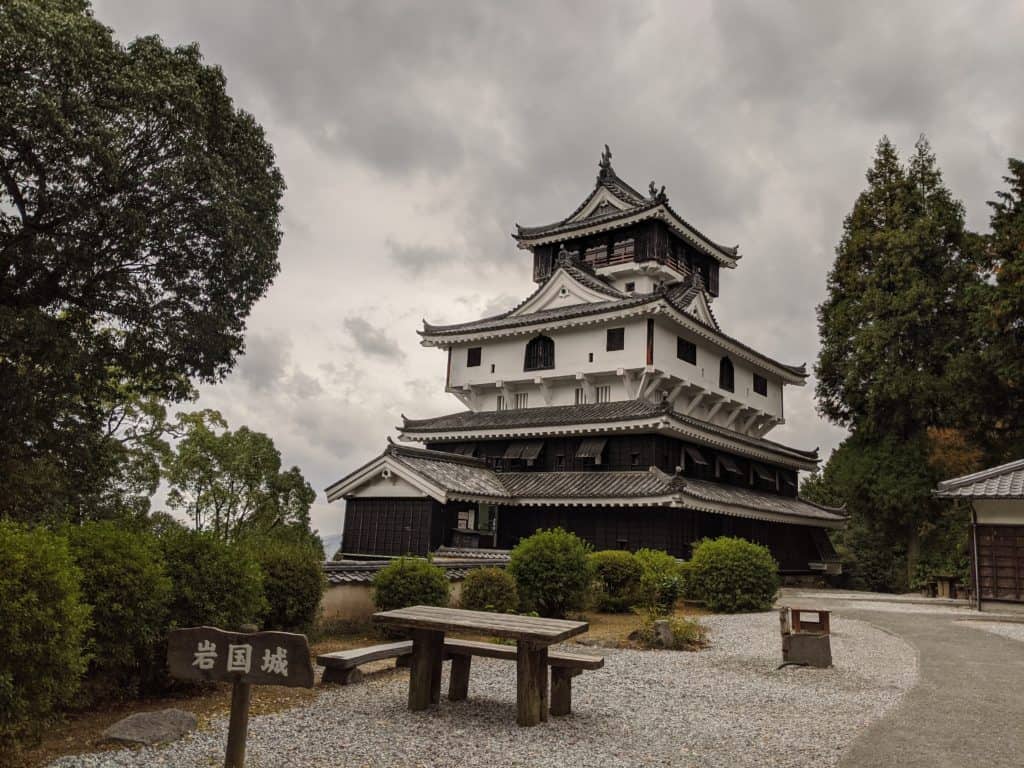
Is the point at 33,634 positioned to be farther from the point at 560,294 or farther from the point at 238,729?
the point at 560,294

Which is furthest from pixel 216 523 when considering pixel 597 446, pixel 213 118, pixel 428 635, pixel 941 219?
pixel 941 219

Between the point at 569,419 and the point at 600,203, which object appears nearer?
the point at 569,419

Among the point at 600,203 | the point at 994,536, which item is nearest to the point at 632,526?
the point at 994,536

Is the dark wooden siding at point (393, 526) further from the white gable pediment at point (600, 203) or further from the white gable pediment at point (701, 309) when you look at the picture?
the white gable pediment at point (600, 203)

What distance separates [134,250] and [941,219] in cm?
3398

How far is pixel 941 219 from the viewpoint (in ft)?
113

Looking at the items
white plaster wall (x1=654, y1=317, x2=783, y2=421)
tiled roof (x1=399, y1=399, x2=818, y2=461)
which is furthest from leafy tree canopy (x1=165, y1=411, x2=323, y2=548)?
white plaster wall (x1=654, y1=317, x2=783, y2=421)

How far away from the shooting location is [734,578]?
1945cm

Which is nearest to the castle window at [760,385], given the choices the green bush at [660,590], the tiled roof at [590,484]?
the tiled roof at [590,484]

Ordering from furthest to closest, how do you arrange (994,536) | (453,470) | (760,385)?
(760,385)
(453,470)
(994,536)

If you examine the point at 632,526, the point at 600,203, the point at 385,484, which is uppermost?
the point at 600,203

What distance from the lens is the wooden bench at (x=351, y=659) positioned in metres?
8.79

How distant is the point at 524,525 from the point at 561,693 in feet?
72.7

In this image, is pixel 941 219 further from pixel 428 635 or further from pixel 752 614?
pixel 428 635
